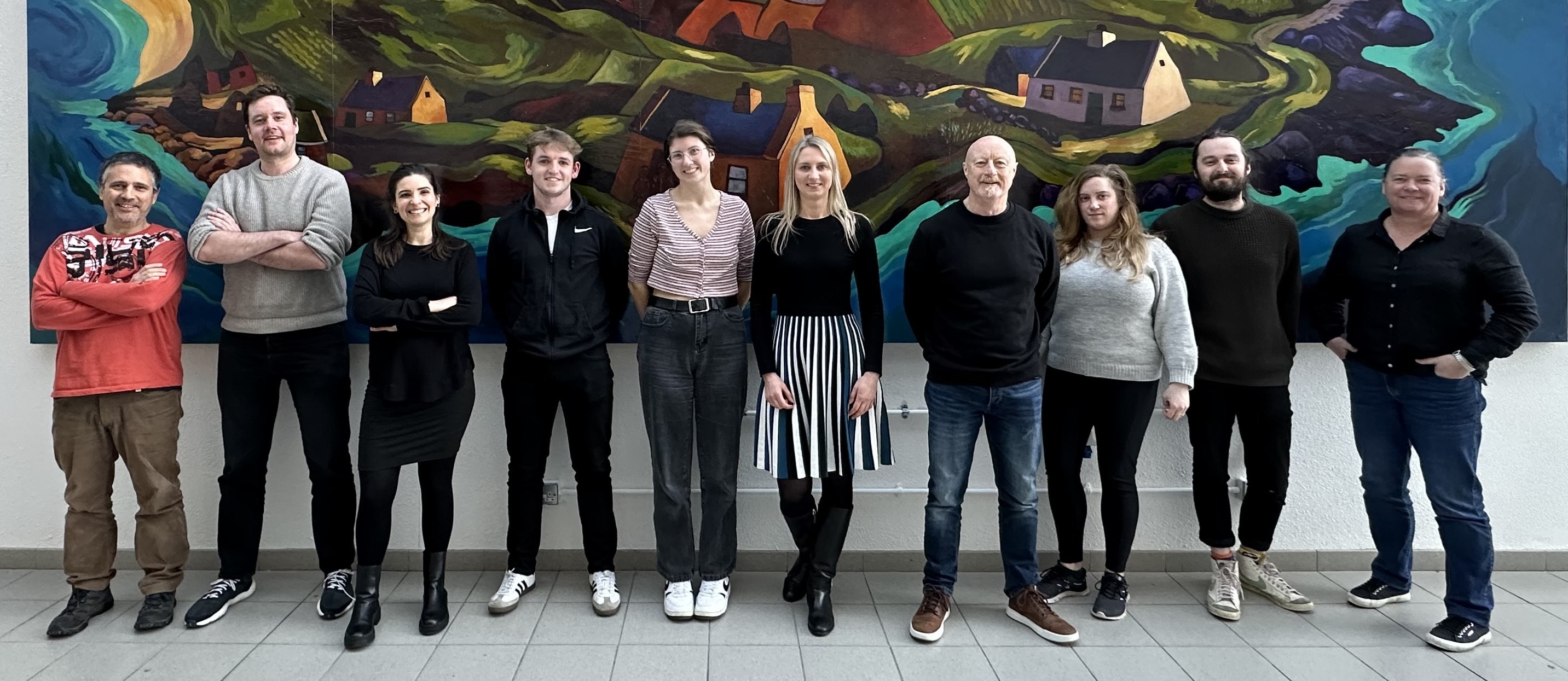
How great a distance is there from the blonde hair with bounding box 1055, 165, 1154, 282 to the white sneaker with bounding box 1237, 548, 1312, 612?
116cm

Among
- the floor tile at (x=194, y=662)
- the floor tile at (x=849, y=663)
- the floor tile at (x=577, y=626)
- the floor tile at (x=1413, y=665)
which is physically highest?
the floor tile at (x=1413, y=665)

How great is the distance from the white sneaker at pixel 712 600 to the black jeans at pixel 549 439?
1.20ft

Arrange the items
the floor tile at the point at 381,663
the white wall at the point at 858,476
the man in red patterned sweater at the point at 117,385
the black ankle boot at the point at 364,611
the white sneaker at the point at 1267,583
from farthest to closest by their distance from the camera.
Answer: the white wall at the point at 858,476 → the white sneaker at the point at 1267,583 → the man in red patterned sweater at the point at 117,385 → the black ankle boot at the point at 364,611 → the floor tile at the point at 381,663

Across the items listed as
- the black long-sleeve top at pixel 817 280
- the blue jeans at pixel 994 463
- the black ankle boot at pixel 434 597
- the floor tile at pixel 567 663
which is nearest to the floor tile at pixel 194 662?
the black ankle boot at pixel 434 597

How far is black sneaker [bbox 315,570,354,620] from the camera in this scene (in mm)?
2621

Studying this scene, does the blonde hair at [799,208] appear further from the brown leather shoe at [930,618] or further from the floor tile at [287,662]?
the floor tile at [287,662]

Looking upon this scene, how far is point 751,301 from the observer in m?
2.61

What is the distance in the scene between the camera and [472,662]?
2.34 metres

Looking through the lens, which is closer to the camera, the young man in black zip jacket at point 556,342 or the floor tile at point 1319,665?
the floor tile at point 1319,665

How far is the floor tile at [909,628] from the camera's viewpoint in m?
2.48

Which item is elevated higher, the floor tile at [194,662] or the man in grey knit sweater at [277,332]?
the man in grey knit sweater at [277,332]

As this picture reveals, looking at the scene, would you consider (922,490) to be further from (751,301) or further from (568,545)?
(568,545)

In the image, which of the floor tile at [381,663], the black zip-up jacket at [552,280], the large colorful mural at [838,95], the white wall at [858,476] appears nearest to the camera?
the floor tile at [381,663]

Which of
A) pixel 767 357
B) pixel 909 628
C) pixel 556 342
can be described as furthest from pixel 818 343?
pixel 909 628
